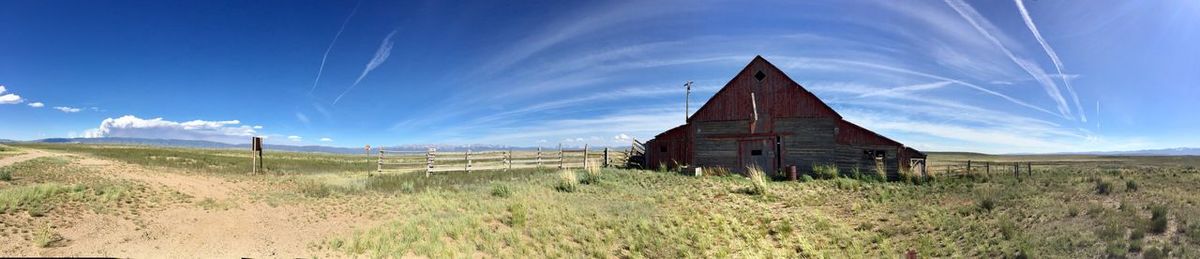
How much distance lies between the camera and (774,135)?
1011 inches

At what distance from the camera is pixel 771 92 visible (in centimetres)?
2584

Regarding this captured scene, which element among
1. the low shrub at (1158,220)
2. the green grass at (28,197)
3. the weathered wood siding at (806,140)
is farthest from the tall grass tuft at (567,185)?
the low shrub at (1158,220)

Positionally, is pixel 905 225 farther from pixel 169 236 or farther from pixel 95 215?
pixel 95 215

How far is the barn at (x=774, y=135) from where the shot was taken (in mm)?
23797

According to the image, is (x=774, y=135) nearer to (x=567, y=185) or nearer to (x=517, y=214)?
(x=567, y=185)

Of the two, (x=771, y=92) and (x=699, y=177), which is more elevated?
(x=771, y=92)

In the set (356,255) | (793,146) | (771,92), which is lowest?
(356,255)

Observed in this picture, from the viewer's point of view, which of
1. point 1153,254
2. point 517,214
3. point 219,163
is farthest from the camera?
point 219,163

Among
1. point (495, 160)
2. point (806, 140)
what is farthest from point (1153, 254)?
point (495, 160)

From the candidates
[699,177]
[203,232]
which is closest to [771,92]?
Result: [699,177]

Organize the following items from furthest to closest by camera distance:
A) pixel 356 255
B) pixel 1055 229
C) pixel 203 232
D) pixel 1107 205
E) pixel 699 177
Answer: pixel 699 177 → pixel 1107 205 → pixel 1055 229 → pixel 203 232 → pixel 356 255

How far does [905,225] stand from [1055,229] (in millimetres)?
2752

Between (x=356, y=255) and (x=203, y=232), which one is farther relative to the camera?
(x=203, y=232)

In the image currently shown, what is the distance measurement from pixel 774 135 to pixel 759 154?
1251 millimetres
